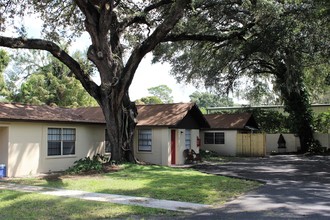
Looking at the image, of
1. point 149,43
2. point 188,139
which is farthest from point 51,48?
point 188,139

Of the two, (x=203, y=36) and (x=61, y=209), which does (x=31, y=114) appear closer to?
(x=61, y=209)

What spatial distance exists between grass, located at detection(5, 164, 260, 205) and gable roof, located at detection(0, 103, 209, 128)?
344 cm

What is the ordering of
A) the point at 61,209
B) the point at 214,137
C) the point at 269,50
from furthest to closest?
the point at 214,137 < the point at 269,50 < the point at 61,209

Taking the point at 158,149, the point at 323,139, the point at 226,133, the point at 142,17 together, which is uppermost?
the point at 142,17

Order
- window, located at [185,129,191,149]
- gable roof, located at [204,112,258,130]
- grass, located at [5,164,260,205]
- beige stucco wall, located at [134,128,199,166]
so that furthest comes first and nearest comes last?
gable roof, located at [204,112,258,130] < window, located at [185,129,191,149] < beige stucco wall, located at [134,128,199,166] < grass, located at [5,164,260,205]

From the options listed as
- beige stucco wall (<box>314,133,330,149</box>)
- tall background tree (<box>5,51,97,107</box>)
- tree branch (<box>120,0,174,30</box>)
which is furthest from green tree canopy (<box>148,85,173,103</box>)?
tree branch (<box>120,0,174,30</box>)

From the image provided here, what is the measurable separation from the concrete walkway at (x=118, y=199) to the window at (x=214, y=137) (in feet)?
76.4

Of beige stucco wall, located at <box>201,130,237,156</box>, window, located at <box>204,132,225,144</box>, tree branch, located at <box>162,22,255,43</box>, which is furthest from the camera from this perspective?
window, located at <box>204,132,225,144</box>

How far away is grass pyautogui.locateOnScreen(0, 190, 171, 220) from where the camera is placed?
30.6 feet

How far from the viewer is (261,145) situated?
3419cm

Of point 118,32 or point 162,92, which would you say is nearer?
point 118,32

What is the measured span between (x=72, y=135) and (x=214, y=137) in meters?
17.3

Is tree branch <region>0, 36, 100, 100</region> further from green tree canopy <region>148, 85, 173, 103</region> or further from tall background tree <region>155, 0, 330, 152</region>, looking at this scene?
green tree canopy <region>148, 85, 173, 103</region>

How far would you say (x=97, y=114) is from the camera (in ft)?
90.5
